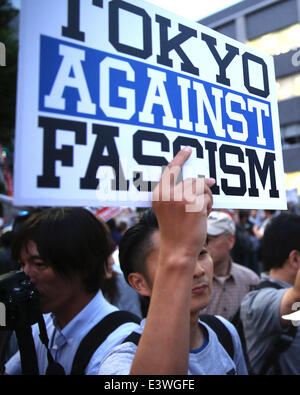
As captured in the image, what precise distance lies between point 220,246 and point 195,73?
1.66 meters

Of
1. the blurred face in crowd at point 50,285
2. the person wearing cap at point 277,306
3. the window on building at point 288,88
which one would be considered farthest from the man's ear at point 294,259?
the window on building at point 288,88

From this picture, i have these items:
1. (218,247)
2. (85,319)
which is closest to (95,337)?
(85,319)

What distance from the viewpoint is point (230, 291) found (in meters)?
2.22

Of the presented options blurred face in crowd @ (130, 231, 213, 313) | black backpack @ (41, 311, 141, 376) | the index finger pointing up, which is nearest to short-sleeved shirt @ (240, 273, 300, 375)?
blurred face in crowd @ (130, 231, 213, 313)

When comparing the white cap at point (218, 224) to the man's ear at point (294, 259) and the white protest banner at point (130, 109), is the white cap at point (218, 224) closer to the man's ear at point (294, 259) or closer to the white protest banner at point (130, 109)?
the man's ear at point (294, 259)

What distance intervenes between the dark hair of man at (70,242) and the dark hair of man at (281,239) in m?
0.86

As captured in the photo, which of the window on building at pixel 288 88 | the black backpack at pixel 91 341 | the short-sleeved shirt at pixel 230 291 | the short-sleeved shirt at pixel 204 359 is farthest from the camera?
the window on building at pixel 288 88

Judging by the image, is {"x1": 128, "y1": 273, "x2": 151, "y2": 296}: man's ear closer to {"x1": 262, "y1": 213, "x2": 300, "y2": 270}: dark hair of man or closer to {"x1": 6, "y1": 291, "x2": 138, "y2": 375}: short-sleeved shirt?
{"x1": 6, "y1": 291, "x2": 138, "y2": 375}: short-sleeved shirt

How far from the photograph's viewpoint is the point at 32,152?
56 cm

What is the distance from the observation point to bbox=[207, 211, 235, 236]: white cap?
2.24 meters

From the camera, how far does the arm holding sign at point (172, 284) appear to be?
21.4 inches

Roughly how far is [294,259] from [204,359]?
0.81 metres

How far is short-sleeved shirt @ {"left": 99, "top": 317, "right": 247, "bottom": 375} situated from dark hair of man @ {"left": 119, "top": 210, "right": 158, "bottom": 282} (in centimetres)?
23

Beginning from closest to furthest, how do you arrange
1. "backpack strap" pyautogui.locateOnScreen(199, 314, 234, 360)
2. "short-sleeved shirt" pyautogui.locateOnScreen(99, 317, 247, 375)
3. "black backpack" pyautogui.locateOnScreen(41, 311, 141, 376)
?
"short-sleeved shirt" pyautogui.locateOnScreen(99, 317, 247, 375) → "black backpack" pyautogui.locateOnScreen(41, 311, 141, 376) → "backpack strap" pyautogui.locateOnScreen(199, 314, 234, 360)
